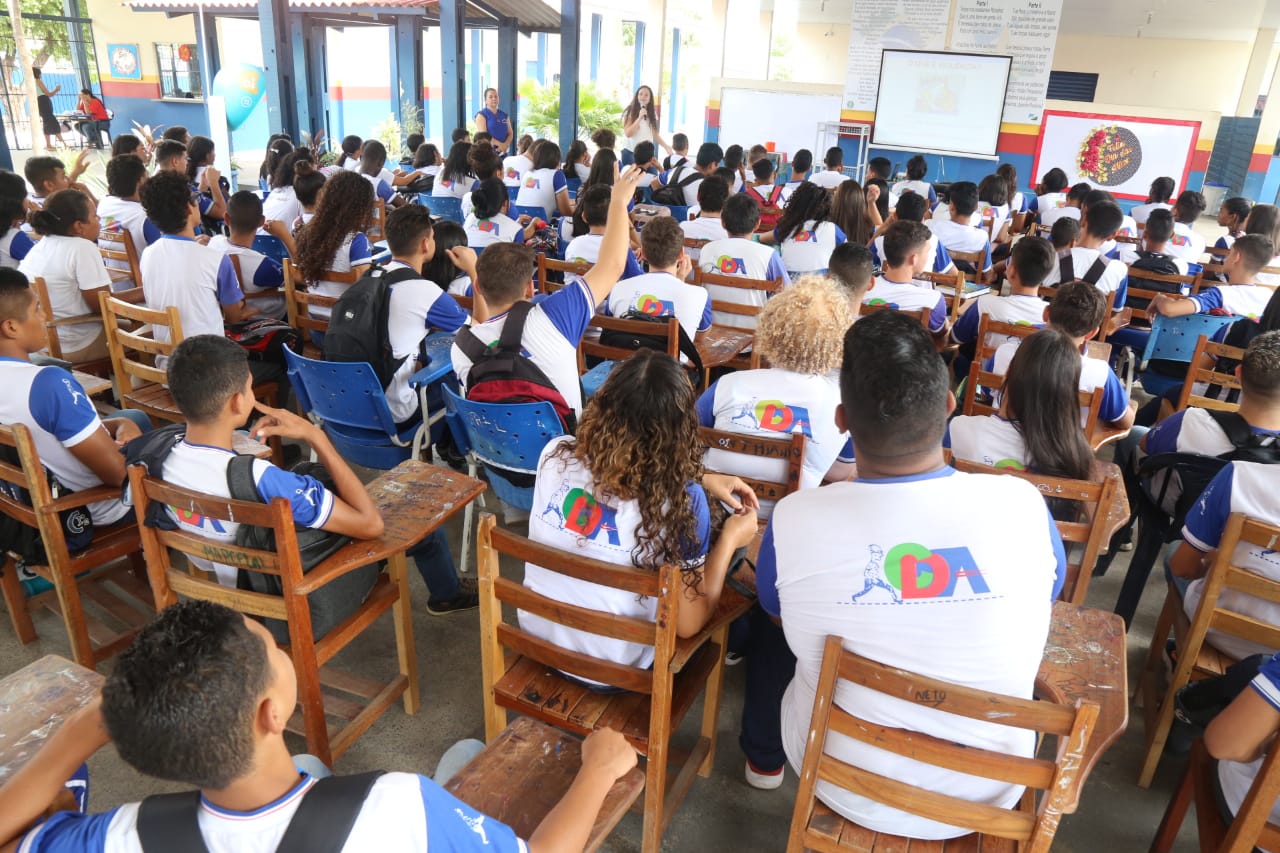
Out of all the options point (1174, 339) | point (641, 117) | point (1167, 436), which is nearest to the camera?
point (1167, 436)

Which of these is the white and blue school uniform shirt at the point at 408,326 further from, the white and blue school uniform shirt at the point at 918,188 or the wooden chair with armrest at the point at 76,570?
the white and blue school uniform shirt at the point at 918,188

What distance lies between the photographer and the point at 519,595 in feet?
5.60

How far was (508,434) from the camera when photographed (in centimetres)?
266

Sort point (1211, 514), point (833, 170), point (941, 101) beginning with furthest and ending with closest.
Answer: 1. point (941, 101)
2. point (833, 170)
3. point (1211, 514)

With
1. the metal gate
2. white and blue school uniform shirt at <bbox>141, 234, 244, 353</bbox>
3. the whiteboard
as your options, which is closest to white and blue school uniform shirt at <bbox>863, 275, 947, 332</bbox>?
white and blue school uniform shirt at <bbox>141, 234, 244, 353</bbox>

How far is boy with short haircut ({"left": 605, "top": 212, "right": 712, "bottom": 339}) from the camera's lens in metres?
3.70

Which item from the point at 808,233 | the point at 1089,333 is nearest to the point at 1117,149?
the point at 808,233

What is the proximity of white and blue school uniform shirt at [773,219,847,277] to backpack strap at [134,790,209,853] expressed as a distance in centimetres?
483

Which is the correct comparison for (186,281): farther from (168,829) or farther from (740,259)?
(168,829)

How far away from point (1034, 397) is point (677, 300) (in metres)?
1.74

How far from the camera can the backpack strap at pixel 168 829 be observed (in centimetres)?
99

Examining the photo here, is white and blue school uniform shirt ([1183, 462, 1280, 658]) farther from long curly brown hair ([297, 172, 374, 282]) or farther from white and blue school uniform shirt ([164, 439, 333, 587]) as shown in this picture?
long curly brown hair ([297, 172, 374, 282])

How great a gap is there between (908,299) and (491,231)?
8.80 ft

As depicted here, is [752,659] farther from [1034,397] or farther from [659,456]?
[1034,397]
